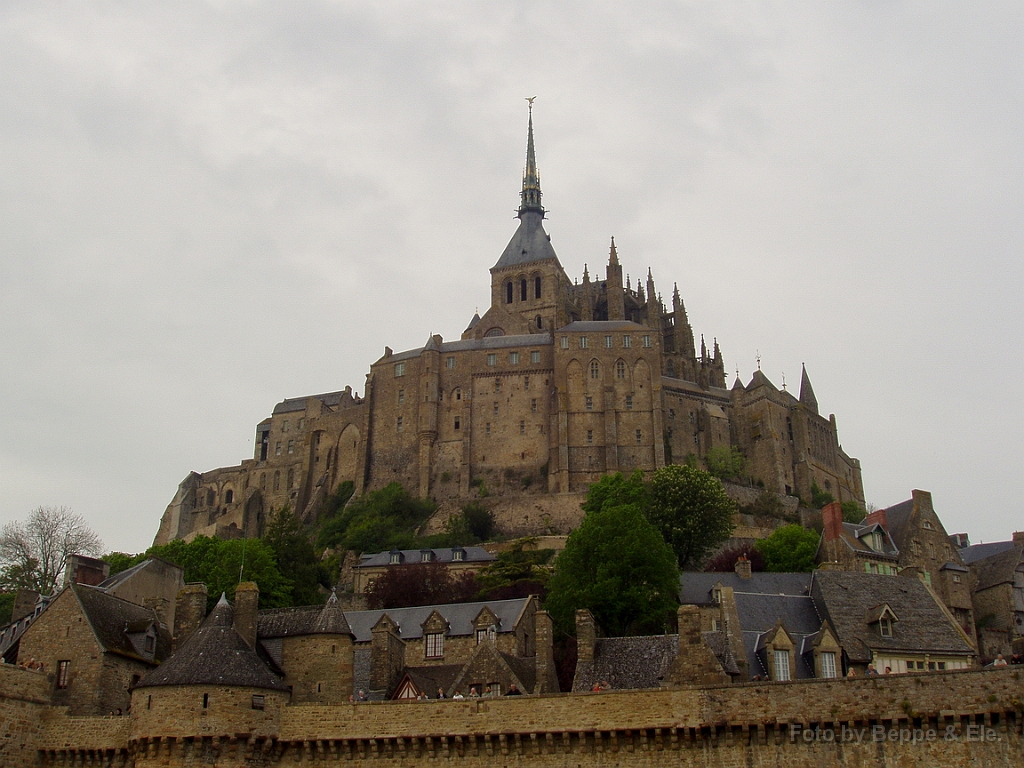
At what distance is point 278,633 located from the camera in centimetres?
4184

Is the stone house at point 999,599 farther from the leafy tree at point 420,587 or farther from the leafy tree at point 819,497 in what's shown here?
the leafy tree at point 819,497

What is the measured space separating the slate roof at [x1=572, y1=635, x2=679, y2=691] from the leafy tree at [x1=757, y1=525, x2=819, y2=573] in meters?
28.0

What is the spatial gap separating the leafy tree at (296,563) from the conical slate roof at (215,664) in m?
29.6

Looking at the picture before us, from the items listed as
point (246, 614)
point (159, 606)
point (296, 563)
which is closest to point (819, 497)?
point (296, 563)

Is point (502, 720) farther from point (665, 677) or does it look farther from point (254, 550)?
point (254, 550)

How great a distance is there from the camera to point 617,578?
55.1 m

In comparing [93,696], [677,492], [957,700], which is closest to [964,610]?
[677,492]

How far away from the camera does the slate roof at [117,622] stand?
40.2 m

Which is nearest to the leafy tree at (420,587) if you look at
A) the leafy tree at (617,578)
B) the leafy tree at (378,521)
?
the leafy tree at (617,578)

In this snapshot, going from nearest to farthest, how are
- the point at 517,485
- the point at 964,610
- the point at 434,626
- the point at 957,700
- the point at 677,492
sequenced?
the point at 957,700 < the point at 434,626 < the point at 964,610 < the point at 677,492 < the point at 517,485

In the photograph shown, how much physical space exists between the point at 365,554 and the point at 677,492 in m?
23.4

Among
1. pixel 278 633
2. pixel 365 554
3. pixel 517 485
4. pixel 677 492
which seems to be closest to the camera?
pixel 278 633

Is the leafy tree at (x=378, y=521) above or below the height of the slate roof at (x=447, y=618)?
above

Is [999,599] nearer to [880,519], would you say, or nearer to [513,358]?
[880,519]
